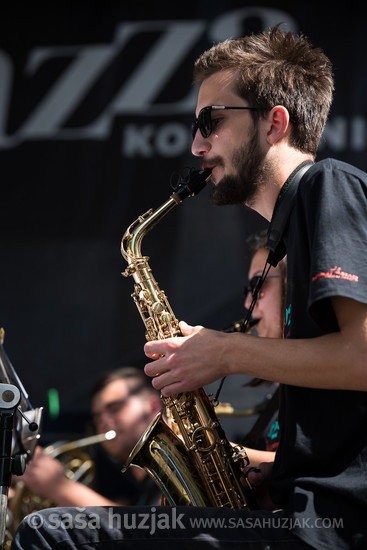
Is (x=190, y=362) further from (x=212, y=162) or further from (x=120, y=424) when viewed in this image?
(x=120, y=424)

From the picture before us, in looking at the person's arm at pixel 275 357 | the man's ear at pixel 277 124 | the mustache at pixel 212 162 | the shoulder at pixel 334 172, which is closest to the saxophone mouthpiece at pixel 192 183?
the mustache at pixel 212 162

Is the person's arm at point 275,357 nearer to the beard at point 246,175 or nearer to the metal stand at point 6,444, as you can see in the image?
the metal stand at point 6,444

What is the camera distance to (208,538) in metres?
2.04

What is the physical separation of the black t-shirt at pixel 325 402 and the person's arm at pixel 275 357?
70 mm

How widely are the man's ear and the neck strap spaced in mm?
191

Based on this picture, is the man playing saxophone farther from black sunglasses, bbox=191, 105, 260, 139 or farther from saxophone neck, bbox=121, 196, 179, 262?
saxophone neck, bbox=121, 196, 179, 262

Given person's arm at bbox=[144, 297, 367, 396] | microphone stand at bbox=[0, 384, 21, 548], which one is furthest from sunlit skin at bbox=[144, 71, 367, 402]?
microphone stand at bbox=[0, 384, 21, 548]

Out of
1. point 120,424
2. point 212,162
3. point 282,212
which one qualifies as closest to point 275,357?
point 282,212

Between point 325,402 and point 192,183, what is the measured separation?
4.27 feet

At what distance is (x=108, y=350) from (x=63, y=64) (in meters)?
2.45

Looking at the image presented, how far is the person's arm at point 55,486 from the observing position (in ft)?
14.1

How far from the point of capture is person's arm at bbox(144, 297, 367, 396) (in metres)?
2.00

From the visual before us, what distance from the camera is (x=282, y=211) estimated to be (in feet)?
7.80

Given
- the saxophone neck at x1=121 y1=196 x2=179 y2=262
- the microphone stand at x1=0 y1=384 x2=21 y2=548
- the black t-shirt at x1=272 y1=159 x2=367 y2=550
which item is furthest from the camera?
the saxophone neck at x1=121 y1=196 x2=179 y2=262
